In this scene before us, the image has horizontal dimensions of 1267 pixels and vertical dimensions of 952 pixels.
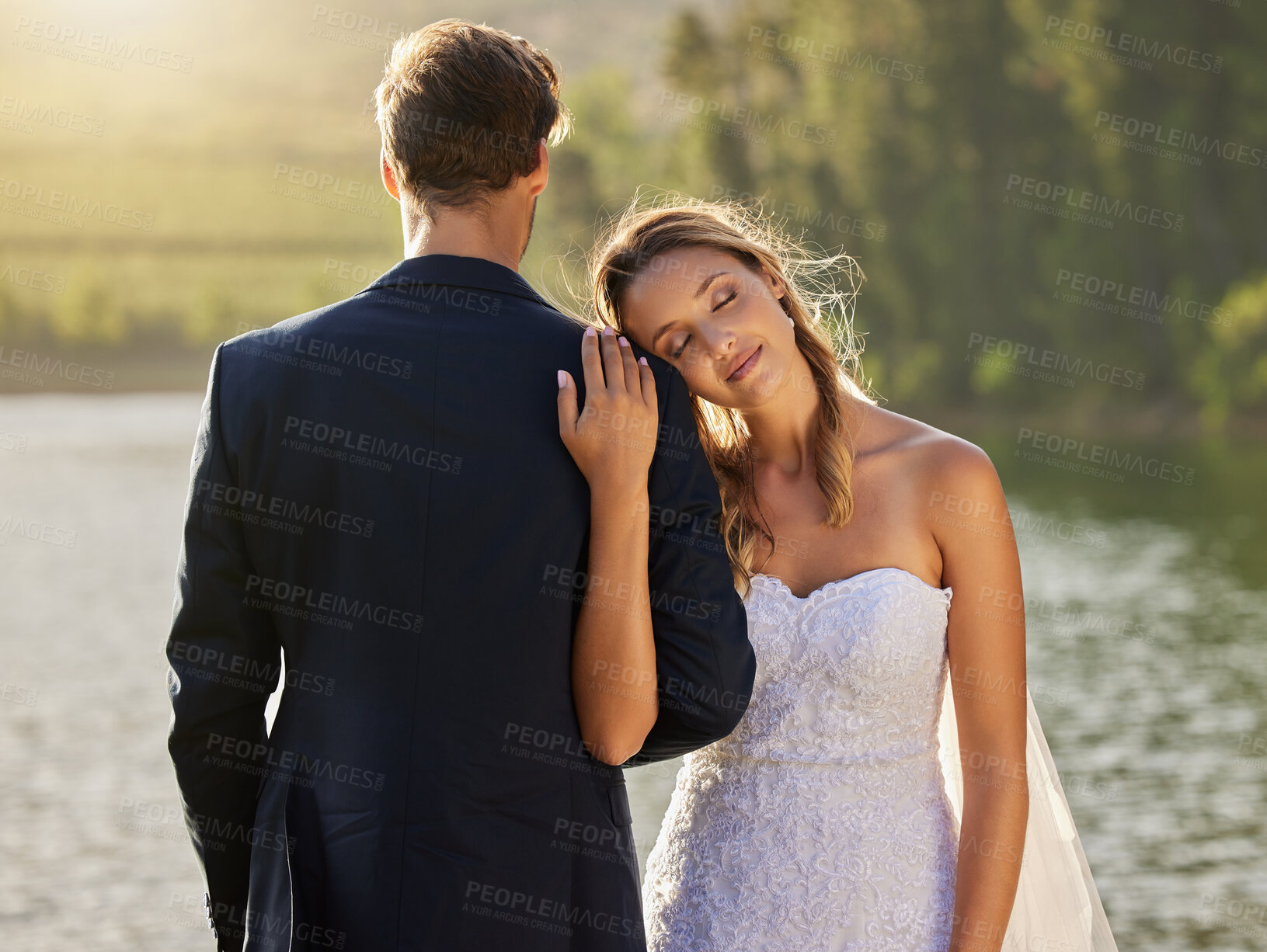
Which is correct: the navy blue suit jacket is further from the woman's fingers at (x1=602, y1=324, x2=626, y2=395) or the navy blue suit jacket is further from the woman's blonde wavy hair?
the woman's blonde wavy hair

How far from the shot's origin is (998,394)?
123ft

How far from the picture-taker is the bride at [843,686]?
249cm

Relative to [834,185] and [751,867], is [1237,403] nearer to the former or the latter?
[834,185]

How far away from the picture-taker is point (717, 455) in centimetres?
298

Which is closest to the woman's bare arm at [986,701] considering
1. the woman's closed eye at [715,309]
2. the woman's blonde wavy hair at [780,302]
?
the woman's blonde wavy hair at [780,302]

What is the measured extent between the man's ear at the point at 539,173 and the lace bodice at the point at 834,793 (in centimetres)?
105

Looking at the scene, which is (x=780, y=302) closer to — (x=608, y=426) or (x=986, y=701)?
(x=986, y=701)

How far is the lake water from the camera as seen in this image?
7977mm

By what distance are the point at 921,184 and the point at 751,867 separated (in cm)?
4096

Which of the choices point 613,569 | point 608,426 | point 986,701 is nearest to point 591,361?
point 608,426

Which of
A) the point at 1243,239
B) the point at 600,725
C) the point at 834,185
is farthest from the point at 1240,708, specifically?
the point at 834,185

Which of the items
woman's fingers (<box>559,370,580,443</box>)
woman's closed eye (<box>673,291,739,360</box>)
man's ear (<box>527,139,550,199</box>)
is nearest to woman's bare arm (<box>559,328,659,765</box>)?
woman's fingers (<box>559,370,580,443</box>)

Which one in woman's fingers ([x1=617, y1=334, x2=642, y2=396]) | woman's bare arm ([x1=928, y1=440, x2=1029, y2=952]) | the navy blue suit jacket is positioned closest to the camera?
the navy blue suit jacket

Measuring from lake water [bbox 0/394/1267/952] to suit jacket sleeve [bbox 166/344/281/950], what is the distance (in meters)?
6.09
